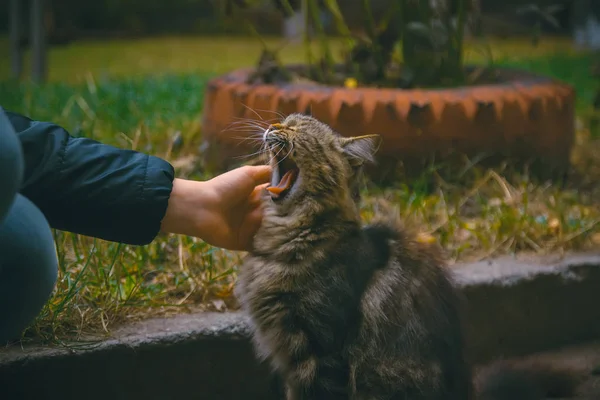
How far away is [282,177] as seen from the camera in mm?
1811

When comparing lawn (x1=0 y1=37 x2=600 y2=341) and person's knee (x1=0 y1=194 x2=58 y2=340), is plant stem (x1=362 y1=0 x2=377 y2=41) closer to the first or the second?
lawn (x1=0 y1=37 x2=600 y2=341)

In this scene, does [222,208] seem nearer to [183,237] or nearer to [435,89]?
[183,237]

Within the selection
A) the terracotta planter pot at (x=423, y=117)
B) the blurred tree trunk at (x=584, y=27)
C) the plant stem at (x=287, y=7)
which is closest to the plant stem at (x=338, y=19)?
the plant stem at (x=287, y=7)

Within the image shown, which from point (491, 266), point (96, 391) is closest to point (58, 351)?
point (96, 391)

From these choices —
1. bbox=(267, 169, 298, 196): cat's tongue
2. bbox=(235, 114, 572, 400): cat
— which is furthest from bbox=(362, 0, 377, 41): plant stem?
bbox=(267, 169, 298, 196): cat's tongue

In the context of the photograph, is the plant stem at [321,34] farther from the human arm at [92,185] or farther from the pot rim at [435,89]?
the human arm at [92,185]

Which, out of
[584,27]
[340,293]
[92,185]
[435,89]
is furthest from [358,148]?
[584,27]

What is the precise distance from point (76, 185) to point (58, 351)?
529mm

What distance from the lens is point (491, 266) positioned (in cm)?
232

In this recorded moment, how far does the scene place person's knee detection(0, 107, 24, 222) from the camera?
3.64 feet

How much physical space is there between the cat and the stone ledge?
261 millimetres

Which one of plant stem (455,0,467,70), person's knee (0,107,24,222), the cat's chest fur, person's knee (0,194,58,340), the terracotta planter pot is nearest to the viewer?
person's knee (0,107,24,222)

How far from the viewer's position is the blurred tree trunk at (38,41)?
499 cm

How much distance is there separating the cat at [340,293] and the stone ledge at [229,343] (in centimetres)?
26
